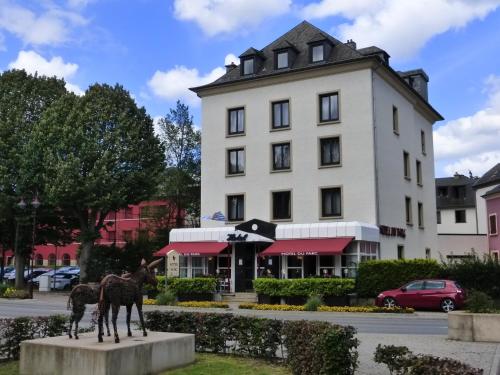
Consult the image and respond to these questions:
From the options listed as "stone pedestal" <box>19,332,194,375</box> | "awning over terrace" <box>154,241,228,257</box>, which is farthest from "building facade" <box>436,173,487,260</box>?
"stone pedestal" <box>19,332,194,375</box>

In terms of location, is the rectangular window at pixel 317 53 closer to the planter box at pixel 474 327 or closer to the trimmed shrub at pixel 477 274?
the trimmed shrub at pixel 477 274

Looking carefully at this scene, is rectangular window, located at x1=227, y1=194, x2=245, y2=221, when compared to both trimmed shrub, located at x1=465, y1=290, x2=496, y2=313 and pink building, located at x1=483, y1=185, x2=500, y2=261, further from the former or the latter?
trimmed shrub, located at x1=465, y1=290, x2=496, y2=313

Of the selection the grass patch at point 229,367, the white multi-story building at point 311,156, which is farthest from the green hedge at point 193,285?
the grass patch at point 229,367

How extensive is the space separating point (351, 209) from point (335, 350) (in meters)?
28.0

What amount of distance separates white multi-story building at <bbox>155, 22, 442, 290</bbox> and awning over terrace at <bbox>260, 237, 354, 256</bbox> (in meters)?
0.07

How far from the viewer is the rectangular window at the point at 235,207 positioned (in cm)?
4076

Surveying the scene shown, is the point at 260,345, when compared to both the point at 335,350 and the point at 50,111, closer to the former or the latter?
the point at 335,350

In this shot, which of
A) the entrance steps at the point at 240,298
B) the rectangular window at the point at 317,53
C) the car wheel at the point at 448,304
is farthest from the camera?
the rectangular window at the point at 317,53

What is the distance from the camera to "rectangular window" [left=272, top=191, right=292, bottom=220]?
38.9m

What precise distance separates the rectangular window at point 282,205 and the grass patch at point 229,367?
27295 mm

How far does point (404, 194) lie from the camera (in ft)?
135

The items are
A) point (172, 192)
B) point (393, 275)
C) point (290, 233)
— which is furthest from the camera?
point (172, 192)

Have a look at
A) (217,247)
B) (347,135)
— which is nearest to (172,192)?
(217,247)

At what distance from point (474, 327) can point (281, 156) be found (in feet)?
82.1
